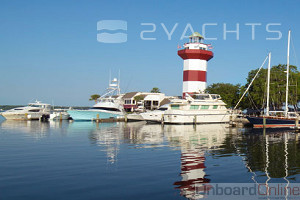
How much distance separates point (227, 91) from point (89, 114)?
31057 millimetres

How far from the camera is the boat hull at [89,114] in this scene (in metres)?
52.8

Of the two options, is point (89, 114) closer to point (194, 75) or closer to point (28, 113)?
point (28, 113)

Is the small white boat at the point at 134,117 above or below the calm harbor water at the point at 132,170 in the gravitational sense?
above

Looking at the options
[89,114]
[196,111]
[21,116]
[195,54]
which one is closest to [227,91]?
[195,54]

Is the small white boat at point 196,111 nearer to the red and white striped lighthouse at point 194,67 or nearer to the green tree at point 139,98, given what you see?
the red and white striped lighthouse at point 194,67

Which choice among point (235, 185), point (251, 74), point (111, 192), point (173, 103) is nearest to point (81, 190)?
point (111, 192)

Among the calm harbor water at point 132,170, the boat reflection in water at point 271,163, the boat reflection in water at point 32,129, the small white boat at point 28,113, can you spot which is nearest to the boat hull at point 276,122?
the boat reflection in water at point 271,163

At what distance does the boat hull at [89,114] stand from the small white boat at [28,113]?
10.2 meters

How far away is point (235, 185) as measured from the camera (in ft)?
33.1

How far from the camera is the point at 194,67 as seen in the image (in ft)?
192

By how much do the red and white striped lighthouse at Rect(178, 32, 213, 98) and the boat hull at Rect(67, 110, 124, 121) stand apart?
1576cm

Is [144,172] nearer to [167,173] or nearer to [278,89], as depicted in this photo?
[167,173]

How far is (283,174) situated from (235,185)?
295 cm

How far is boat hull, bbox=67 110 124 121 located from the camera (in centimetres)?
5281
